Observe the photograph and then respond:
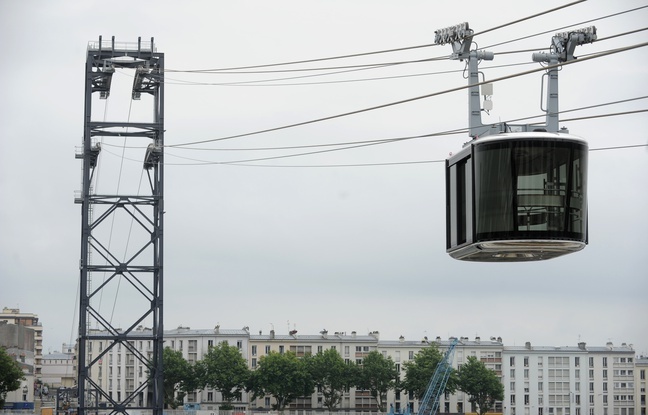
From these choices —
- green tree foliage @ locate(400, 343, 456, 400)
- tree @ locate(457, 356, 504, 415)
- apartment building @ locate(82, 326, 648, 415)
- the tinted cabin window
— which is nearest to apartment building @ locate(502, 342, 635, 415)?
apartment building @ locate(82, 326, 648, 415)

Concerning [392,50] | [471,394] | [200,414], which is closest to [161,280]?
[392,50]

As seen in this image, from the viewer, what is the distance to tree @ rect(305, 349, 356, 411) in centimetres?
15888

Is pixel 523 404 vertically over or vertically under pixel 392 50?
under

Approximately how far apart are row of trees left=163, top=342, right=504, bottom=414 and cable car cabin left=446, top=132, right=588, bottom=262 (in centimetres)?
13239

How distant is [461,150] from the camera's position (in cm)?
2586

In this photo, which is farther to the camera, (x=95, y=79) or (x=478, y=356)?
(x=478, y=356)

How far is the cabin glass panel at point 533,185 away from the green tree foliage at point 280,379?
133m

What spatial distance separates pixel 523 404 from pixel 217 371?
4593 centimetres

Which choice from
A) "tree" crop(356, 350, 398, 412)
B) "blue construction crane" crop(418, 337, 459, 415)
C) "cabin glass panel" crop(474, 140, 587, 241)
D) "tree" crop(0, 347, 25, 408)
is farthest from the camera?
"tree" crop(356, 350, 398, 412)

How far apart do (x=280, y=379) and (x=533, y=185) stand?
440 ft

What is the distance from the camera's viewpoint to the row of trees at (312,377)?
511ft

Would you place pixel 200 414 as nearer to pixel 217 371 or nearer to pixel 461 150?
pixel 217 371

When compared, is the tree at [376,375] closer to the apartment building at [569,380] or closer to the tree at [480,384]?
the tree at [480,384]

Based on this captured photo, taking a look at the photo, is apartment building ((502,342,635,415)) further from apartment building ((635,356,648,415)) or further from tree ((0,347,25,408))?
tree ((0,347,25,408))
